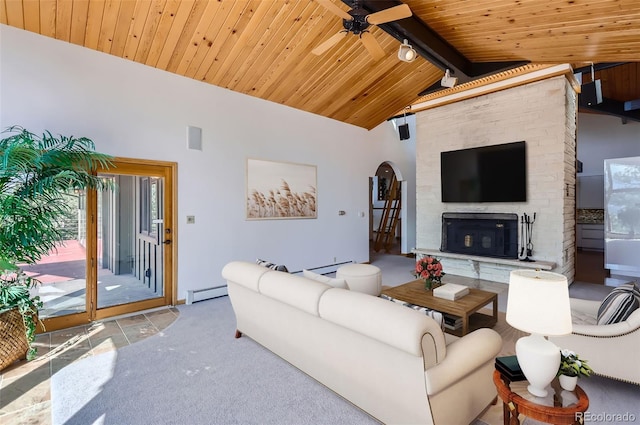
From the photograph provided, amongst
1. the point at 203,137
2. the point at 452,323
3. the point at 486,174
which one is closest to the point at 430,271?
the point at 452,323

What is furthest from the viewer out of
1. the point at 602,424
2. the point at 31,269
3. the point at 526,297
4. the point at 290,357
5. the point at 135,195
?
the point at 135,195

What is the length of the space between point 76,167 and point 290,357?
3102mm

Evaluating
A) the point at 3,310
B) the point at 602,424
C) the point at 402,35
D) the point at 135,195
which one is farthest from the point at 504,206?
the point at 3,310

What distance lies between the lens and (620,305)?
2.32m

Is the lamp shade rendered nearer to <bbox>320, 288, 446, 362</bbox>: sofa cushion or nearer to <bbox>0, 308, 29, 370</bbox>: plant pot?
<bbox>320, 288, 446, 362</bbox>: sofa cushion

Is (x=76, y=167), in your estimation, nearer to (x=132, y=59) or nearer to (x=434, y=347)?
(x=132, y=59)

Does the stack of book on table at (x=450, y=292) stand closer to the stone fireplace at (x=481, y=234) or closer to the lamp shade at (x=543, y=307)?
the lamp shade at (x=543, y=307)

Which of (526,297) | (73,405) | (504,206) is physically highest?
(504,206)

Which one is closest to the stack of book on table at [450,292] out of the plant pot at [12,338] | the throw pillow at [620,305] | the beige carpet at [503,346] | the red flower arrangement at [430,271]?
the red flower arrangement at [430,271]

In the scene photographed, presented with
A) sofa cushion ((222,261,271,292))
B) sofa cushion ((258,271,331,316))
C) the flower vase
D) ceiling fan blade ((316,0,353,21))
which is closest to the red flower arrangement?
the flower vase

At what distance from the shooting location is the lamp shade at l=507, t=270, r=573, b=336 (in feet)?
4.75

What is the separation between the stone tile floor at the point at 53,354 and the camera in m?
2.16

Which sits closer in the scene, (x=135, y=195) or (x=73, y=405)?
(x=73, y=405)

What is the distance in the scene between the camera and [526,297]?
1518 millimetres
